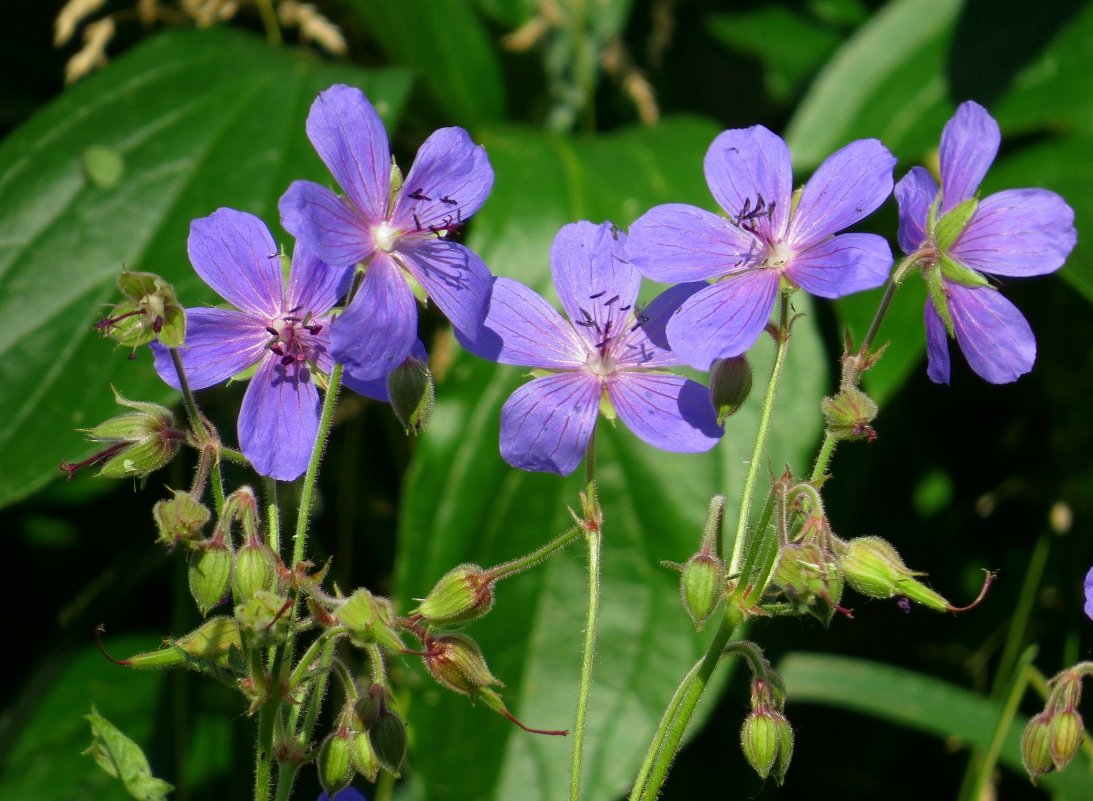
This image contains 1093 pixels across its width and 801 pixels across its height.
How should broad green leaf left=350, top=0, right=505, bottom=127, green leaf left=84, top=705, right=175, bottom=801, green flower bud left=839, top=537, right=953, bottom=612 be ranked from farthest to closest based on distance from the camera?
broad green leaf left=350, top=0, right=505, bottom=127, green leaf left=84, top=705, right=175, bottom=801, green flower bud left=839, top=537, right=953, bottom=612

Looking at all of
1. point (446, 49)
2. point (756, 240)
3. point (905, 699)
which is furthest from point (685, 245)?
point (446, 49)

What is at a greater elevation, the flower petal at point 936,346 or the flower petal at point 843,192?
the flower petal at point 843,192

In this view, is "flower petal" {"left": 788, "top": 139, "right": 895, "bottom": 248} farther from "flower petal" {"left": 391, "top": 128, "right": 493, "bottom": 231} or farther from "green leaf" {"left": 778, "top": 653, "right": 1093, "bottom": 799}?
"green leaf" {"left": 778, "top": 653, "right": 1093, "bottom": 799}

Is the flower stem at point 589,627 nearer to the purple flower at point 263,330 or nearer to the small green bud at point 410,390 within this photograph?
the small green bud at point 410,390

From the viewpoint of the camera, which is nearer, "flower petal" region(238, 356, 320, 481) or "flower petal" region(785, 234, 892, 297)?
"flower petal" region(785, 234, 892, 297)

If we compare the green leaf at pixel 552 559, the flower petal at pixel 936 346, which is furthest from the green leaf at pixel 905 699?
the flower petal at pixel 936 346

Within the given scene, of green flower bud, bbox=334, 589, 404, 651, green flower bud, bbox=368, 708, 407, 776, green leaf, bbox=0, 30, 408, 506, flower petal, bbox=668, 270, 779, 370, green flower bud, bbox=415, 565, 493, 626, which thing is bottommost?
green leaf, bbox=0, 30, 408, 506

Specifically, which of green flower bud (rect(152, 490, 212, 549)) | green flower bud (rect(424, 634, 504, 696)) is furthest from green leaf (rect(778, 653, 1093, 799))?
green flower bud (rect(152, 490, 212, 549))

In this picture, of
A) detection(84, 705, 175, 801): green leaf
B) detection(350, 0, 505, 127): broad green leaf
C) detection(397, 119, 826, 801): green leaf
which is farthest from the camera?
detection(350, 0, 505, 127): broad green leaf
